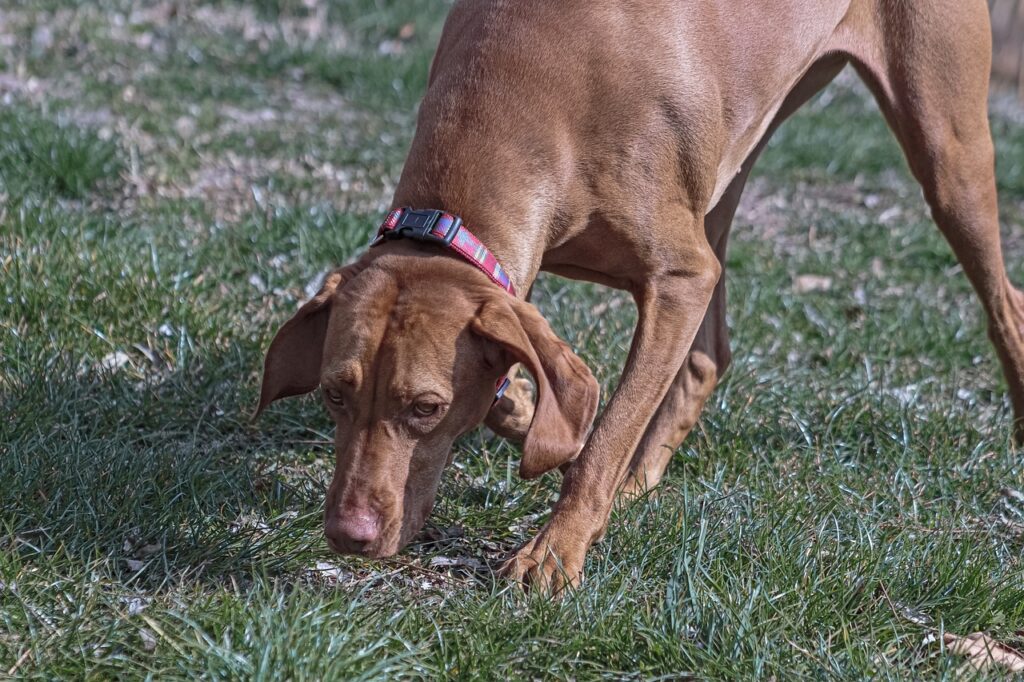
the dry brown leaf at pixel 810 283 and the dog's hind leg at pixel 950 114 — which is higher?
the dog's hind leg at pixel 950 114

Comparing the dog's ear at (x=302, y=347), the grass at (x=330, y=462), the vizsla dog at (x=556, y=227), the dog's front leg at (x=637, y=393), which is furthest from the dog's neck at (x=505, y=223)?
the grass at (x=330, y=462)

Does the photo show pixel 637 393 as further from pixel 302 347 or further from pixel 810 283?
pixel 810 283

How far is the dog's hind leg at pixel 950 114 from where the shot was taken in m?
4.04

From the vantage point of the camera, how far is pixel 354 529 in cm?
291

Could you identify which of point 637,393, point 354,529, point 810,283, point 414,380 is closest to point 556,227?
point 637,393

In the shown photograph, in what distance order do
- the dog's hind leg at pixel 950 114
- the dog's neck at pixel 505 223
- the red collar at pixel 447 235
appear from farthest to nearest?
the dog's hind leg at pixel 950 114 < the dog's neck at pixel 505 223 < the red collar at pixel 447 235

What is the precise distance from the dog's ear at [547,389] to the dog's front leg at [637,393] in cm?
37

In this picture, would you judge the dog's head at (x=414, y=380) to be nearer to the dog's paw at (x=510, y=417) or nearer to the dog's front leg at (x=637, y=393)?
the dog's front leg at (x=637, y=393)

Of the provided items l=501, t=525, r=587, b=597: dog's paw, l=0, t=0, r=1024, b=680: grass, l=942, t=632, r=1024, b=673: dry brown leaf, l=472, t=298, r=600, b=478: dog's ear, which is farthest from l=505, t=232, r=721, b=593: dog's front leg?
l=942, t=632, r=1024, b=673: dry brown leaf

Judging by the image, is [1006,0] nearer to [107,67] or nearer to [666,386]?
[107,67]

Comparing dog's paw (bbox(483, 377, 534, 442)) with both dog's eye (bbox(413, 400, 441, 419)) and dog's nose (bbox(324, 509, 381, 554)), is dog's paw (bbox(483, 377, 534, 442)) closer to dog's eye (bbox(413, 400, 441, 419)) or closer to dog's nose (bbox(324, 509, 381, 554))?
dog's eye (bbox(413, 400, 441, 419))

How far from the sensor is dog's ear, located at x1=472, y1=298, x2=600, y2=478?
2.94 metres

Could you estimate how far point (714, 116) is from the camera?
142 inches

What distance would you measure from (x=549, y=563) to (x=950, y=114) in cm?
211
